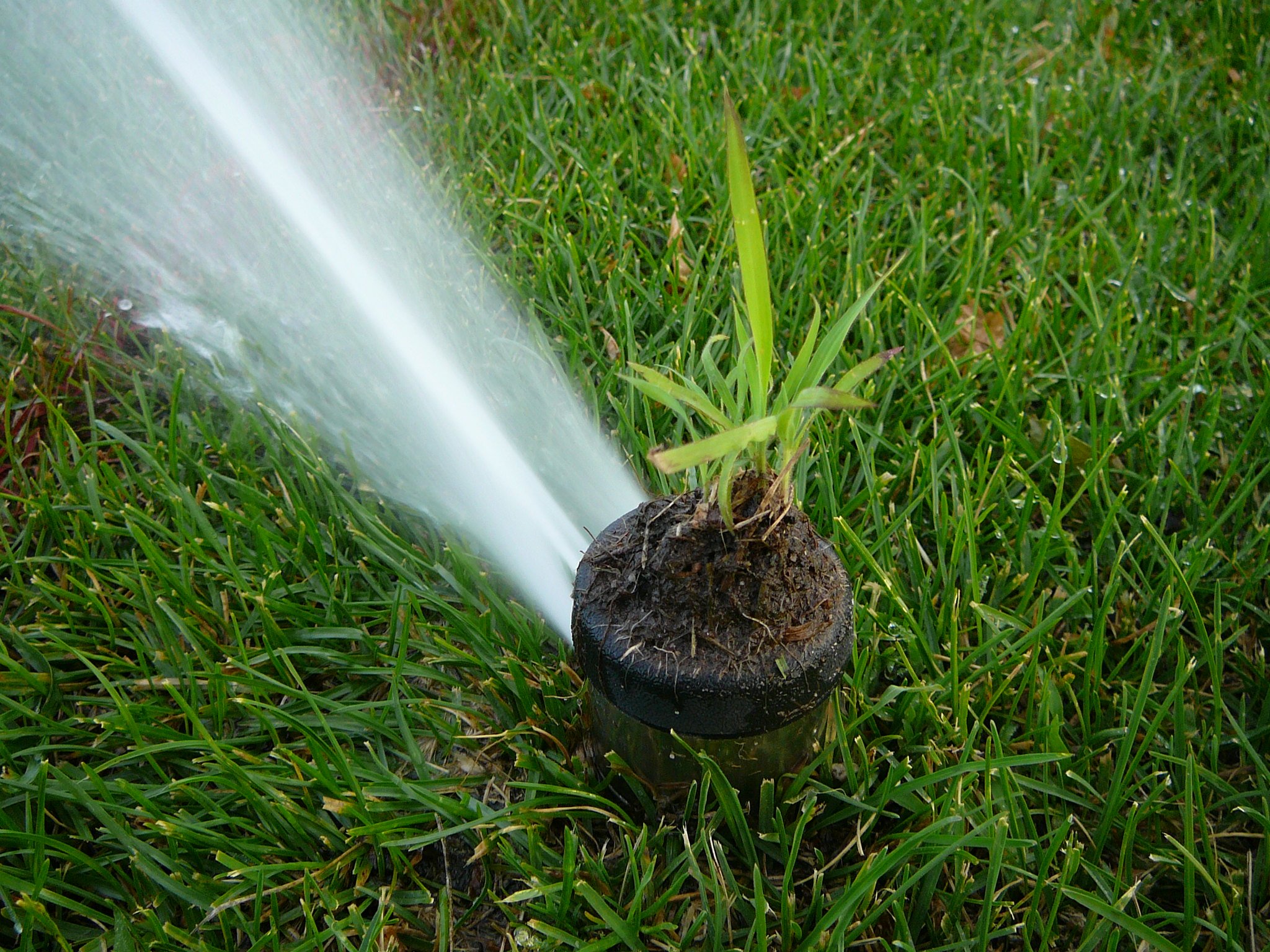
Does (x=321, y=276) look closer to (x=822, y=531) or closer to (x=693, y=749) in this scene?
(x=822, y=531)

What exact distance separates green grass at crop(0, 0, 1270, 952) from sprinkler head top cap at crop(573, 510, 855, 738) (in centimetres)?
22

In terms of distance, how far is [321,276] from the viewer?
2.44m

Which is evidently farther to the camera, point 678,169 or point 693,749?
point 678,169

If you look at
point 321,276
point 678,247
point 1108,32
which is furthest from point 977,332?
point 1108,32

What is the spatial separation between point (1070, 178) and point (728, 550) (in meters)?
2.21

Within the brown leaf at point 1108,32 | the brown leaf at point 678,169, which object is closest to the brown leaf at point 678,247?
the brown leaf at point 678,169

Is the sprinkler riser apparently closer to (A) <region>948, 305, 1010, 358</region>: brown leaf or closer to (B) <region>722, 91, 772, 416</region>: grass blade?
(B) <region>722, 91, 772, 416</region>: grass blade

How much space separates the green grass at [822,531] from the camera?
1467mm

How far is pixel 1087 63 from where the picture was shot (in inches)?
130

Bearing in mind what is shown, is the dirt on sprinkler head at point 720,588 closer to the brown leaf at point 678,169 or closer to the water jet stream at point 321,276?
the water jet stream at point 321,276

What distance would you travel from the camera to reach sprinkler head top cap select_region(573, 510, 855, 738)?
4.16 ft

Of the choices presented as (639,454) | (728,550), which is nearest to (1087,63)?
(639,454)

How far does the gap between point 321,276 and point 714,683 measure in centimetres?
163

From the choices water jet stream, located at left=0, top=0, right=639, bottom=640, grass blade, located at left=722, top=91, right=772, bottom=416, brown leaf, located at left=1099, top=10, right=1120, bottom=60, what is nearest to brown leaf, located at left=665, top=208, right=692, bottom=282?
A: water jet stream, located at left=0, top=0, right=639, bottom=640
